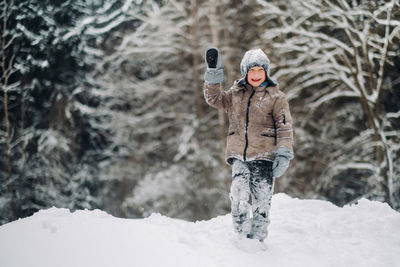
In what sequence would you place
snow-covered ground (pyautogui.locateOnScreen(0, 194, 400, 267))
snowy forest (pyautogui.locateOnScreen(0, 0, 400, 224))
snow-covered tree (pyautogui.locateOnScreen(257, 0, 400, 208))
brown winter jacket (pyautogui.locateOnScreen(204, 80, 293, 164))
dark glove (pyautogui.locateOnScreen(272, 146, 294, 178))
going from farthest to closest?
snowy forest (pyautogui.locateOnScreen(0, 0, 400, 224)) < snow-covered tree (pyautogui.locateOnScreen(257, 0, 400, 208)) < brown winter jacket (pyautogui.locateOnScreen(204, 80, 293, 164)) < dark glove (pyautogui.locateOnScreen(272, 146, 294, 178)) < snow-covered ground (pyautogui.locateOnScreen(0, 194, 400, 267))

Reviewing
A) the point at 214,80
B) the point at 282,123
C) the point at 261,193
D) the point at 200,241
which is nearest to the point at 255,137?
the point at 282,123

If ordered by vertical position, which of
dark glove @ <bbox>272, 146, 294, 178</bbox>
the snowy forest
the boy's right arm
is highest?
the boy's right arm

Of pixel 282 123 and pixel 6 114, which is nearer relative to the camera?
pixel 282 123

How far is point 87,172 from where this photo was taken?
10.6m

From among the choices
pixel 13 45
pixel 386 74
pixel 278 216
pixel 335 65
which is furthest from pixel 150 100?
pixel 278 216

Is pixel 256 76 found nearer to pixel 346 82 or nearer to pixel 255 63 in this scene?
pixel 255 63

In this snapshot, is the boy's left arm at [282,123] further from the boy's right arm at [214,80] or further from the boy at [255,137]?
the boy's right arm at [214,80]

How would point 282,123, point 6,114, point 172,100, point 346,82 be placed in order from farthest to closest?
1. point 172,100
2. point 6,114
3. point 346,82
4. point 282,123

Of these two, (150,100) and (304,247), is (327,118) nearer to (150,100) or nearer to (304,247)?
(150,100)

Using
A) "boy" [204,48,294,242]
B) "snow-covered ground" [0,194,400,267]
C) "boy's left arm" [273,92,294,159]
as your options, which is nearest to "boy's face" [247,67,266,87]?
"boy" [204,48,294,242]

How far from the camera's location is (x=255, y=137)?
3.04m

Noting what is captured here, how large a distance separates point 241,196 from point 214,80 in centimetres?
99

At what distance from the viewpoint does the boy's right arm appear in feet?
10.1

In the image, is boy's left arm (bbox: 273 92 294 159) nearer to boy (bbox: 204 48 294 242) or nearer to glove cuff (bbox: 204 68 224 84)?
boy (bbox: 204 48 294 242)
